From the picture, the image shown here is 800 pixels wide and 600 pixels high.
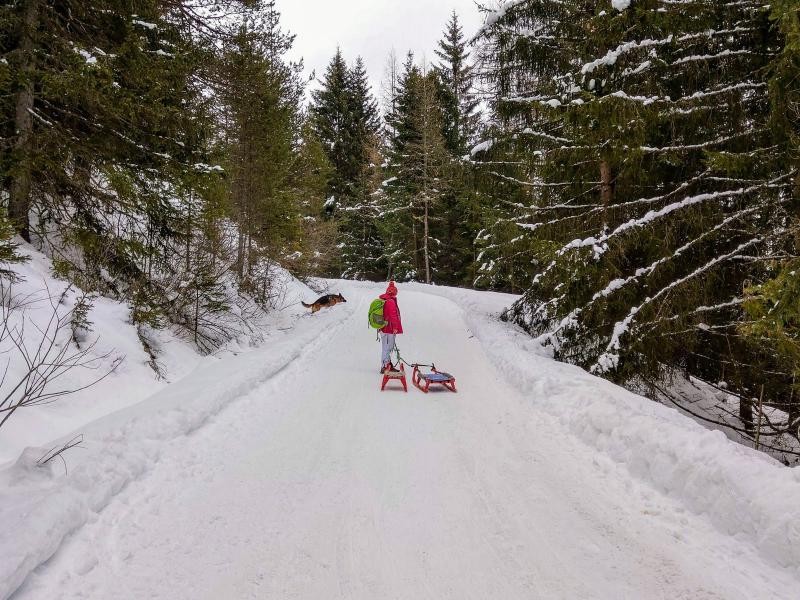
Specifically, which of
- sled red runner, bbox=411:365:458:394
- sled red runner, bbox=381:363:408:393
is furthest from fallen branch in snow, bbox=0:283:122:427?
sled red runner, bbox=411:365:458:394

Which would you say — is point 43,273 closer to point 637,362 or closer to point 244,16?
point 244,16

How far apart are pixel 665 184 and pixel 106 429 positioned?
10.7 metres

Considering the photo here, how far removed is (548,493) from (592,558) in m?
1.00

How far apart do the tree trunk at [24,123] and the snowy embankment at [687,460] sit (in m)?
8.63

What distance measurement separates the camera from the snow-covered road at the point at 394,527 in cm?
295

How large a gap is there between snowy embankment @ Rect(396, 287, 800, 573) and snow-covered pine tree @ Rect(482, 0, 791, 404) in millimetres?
1821

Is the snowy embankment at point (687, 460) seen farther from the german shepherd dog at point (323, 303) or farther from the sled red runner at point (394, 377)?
the german shepherd dog at point (323, 303)

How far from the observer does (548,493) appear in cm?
426

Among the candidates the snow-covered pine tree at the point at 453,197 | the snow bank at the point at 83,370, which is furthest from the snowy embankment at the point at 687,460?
the snow-covered pine tree at the point at 453,197

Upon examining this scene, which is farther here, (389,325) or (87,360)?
(389,325)

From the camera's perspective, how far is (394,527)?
3629 mm

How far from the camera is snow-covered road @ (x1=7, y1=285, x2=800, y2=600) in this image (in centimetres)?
295

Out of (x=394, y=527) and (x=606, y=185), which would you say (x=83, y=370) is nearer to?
(x=394, y=527)

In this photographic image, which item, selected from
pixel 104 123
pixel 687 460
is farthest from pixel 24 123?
pixel 687 460
